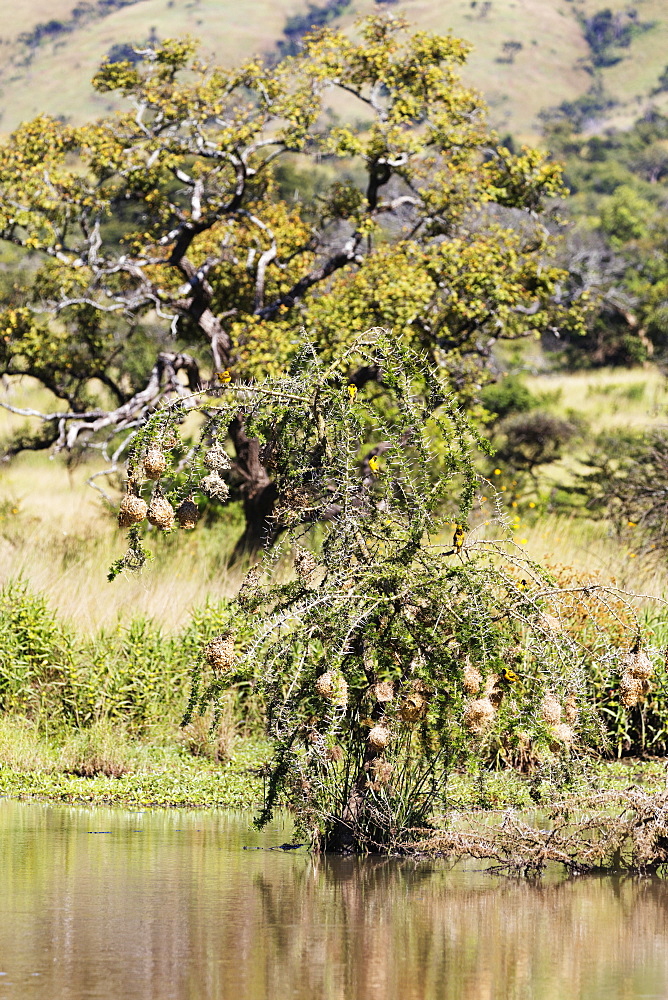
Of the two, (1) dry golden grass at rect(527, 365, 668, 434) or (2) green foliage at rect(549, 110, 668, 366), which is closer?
(1) dry golden grass at rect(527, 365, 668, 434)

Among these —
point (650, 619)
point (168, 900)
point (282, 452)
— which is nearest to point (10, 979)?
point (168, 900)

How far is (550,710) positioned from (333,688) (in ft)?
3.50

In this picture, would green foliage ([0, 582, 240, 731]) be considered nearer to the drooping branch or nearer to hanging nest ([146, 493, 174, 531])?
hanging nest ([146, 493, 174, 531])

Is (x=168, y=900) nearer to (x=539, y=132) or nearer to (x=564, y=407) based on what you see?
(x=564, y=407)

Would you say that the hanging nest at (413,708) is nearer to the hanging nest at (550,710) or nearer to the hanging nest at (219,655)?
the hanging nest at (550,710)

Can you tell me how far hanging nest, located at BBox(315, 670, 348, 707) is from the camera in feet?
22.9

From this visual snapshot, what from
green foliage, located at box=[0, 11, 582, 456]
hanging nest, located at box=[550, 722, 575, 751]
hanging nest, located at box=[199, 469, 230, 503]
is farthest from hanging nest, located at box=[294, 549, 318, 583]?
green foliage, located at box=[0, 11, 582, 456]

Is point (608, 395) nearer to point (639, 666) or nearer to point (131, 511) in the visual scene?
point (639, 666)

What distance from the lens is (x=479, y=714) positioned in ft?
22.4

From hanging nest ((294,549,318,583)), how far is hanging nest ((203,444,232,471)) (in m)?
0.81

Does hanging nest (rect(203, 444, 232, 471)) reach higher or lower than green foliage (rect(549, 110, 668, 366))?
higher

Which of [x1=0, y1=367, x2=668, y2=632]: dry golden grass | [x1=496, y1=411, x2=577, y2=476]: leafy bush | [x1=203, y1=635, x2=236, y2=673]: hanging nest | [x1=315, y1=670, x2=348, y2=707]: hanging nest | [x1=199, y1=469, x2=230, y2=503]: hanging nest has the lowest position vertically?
[x1=496, y1=411, x2=577, y2=476]: leafy bush

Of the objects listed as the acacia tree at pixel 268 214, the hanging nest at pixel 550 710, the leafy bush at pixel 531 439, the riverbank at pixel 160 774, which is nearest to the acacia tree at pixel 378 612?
the hanging nest at pixel 550 710

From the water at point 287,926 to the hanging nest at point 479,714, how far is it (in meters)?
0.81
